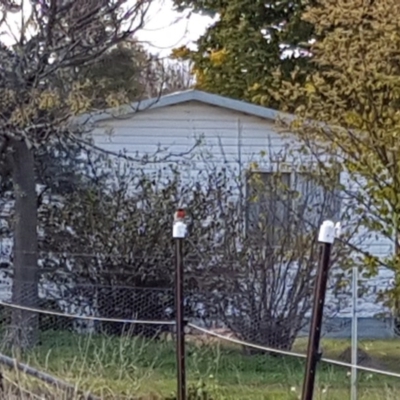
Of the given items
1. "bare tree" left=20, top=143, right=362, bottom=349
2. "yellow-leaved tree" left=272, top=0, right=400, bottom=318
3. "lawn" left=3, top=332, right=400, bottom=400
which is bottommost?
"lawn" left=3, top=332, right=400, bottom=400

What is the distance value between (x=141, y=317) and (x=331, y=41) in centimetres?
375

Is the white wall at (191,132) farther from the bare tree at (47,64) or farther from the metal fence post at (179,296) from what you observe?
the metal fence post at (179,296)

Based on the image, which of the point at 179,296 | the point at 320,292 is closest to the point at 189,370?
the point at 179,296

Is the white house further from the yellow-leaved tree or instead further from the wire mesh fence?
the yellow-leaved tree

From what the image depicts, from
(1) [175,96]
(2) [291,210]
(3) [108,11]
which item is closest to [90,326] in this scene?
(2) [291,210]

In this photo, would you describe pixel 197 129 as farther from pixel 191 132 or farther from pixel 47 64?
pixel 47 64

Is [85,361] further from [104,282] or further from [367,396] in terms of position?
[104,282]

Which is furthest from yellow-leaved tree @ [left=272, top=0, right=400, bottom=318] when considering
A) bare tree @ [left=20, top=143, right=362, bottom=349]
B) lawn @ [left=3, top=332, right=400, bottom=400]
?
lawn @ [left=3, top=332, right=400, bottom=400]

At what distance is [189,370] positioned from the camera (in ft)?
26.0

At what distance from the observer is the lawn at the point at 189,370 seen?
661cm

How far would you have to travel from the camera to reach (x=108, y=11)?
9.52 meters

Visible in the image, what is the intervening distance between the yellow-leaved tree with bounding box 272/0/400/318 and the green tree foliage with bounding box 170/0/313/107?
42.3ft

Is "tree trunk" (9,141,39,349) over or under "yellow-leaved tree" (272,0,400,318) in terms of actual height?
under

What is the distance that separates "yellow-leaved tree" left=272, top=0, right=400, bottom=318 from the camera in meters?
7.71
